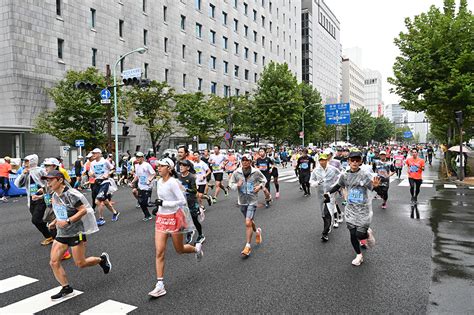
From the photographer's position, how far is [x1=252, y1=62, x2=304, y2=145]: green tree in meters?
38.9

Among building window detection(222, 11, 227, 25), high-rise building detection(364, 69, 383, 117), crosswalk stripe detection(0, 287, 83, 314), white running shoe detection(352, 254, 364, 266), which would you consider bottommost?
crosswalk stripe detection(0, 287, 83, 314)

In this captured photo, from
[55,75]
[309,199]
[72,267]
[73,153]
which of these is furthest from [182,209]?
[55,75]

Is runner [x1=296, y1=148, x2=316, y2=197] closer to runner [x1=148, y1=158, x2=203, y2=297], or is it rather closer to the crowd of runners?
the crowd of runners

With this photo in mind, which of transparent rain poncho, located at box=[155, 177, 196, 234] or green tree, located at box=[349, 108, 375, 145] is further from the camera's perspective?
green tree, located at box=[349, 108, 375, 145]

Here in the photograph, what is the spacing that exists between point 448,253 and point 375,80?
179 m

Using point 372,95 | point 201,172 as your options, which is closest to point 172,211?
point 201,172

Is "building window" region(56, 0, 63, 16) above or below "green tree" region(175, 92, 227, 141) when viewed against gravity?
above

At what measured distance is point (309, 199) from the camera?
1274cm

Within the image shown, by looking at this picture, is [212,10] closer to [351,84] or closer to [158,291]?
[158,291]

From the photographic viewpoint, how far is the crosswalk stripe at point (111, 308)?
4043 millimetres

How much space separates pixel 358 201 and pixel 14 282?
5.17 metres

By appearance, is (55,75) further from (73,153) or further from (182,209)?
(182,209)

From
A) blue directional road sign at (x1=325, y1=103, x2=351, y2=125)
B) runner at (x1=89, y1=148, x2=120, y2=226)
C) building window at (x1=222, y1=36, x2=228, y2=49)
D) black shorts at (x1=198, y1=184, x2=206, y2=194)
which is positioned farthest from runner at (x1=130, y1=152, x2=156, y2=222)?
building window at (x1=222, y1=36, x2=228, y2=49)

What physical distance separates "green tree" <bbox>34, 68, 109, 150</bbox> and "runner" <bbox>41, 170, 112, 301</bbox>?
753 inches
